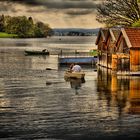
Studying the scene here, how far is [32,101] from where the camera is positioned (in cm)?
5256

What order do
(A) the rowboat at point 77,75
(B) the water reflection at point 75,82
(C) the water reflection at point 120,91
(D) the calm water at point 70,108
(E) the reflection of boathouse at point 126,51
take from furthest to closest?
(E) the reflection of boathouse at point 126,51
(A) the rowboat at point 77,75
(B) the water reflection at point 75,82
(C) the water reflection at point 120,91
(D) the calm water at point 70,108

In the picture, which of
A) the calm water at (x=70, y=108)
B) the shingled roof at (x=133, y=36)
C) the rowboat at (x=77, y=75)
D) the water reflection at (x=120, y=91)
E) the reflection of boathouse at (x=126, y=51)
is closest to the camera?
the calm water at (x=70, y=108)

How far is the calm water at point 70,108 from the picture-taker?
123 feet

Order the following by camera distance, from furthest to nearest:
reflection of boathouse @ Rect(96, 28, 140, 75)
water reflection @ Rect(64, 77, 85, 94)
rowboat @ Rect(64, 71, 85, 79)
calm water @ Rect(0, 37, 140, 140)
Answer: reflection of boathouse @ Rect(96, 28, 140, 75) < rowboat @ Rect(64, 71, 85, 79) < water reflection @ Rect(64, 77, 85, 94) < calm water @ Rect(0, 37, 140, 140)

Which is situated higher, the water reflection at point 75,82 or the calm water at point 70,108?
the water reflection at point 75,82

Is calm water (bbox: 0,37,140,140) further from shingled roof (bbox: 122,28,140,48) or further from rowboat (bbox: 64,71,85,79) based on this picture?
shingled roof (bbox: 122,28,140,48)

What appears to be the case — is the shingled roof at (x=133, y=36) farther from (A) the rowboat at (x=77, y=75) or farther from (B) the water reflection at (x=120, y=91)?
(A) the rowboat at (x=77, y=75)

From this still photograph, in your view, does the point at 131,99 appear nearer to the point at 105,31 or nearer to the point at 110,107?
the point at 110,107

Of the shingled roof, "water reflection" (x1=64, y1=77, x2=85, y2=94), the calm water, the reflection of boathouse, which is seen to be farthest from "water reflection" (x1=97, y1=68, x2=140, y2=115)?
the shingled roof

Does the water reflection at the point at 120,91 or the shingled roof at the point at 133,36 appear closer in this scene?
the water reflection at the point at 120,91

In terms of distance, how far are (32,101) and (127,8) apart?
68389mm

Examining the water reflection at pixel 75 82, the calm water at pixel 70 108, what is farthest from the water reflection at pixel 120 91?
the water reflection at pixel 75 82

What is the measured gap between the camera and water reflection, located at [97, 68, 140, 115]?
161 feet

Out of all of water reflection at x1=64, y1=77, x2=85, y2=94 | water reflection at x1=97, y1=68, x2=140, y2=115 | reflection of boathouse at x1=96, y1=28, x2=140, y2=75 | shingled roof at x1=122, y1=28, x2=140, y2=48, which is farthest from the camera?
shingled roof at x1=122, y1=28, x2=140, y2=48
